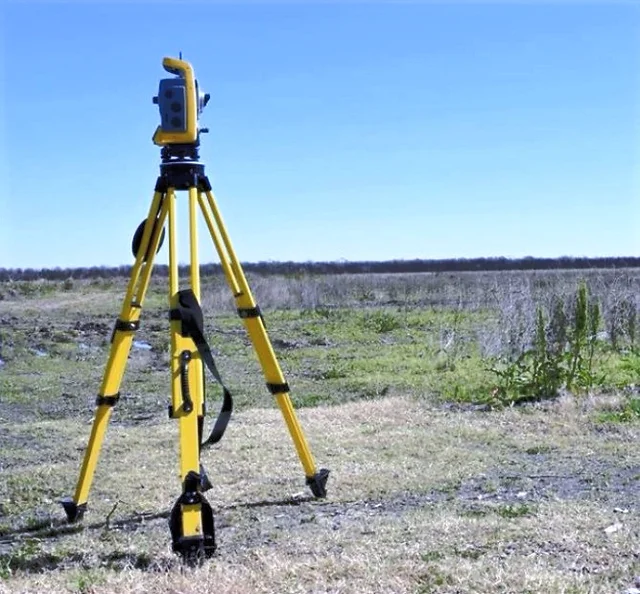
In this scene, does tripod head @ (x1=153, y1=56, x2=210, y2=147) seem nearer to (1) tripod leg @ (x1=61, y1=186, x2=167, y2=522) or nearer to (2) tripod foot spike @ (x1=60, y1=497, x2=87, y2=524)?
(1) tripod leg @ (x1=61, y1=186, x2=167, y2=522)

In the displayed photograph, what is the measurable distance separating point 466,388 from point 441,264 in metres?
73.6

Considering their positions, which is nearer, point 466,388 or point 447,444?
point 447,444

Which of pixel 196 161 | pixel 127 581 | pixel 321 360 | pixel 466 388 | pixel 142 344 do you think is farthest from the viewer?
pixel 142 344

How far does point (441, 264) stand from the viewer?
8244cm

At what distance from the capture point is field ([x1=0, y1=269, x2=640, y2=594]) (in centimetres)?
370

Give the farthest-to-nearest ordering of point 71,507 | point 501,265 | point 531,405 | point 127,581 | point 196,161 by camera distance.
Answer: point 501,265 < point 531,405 < point 71,507 < point 196,161 < point 127,581

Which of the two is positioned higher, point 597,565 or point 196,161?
point 196,161

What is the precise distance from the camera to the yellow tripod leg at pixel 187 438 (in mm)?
3793

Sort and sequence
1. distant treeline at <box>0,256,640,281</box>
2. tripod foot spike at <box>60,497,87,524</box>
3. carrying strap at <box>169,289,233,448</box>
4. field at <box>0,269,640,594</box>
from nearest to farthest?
field at <box>0,269,640,594</box>, carrying strap at <box>169,289,233,448</box>, tripod foot spike at <box>60,497,87,524</box>, distant treeline at <box>0,256,640,281</box>

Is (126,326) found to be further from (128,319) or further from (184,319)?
(184,319)

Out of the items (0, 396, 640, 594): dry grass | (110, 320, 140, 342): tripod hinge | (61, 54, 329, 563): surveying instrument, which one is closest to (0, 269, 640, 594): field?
(0, 396, 640, 594): dry grass

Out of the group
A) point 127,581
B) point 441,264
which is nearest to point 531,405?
point 127,581

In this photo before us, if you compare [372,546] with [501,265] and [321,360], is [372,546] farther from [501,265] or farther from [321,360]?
[501,265]

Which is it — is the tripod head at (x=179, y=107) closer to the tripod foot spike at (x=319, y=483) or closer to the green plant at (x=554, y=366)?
the tripod foot spike at (x=319, y=483)
